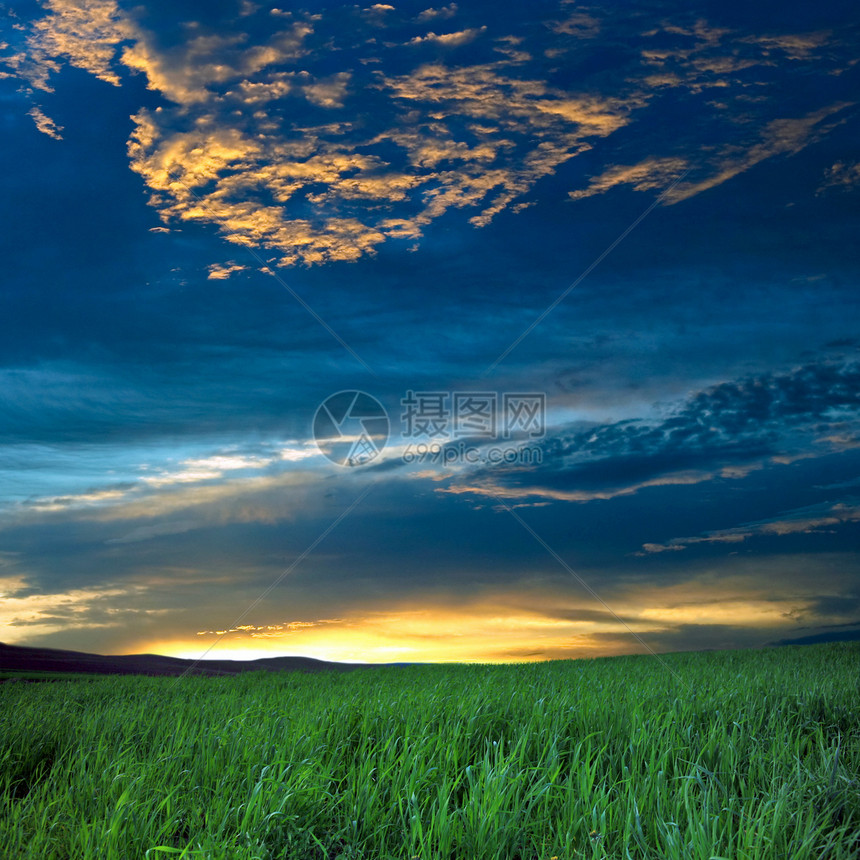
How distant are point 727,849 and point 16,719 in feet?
21.6

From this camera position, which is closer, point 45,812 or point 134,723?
point 45,812

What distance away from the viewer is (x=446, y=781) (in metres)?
3.76

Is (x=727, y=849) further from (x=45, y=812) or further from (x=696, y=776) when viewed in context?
(x=45, y=812)

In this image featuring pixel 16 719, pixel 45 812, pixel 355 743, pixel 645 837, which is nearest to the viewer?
pixel 645 837

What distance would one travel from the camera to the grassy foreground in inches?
131

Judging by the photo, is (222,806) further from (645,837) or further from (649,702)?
(649,702)

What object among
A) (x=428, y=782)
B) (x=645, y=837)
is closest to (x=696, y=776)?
(x=645, y=837)

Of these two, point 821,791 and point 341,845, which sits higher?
point 821,791

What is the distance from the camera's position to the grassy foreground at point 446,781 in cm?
332

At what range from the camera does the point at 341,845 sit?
11.4 feet

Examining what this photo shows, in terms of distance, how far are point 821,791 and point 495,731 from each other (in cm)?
233

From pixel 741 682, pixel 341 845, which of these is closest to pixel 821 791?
pixel 341 845

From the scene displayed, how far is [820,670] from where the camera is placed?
11523 mm

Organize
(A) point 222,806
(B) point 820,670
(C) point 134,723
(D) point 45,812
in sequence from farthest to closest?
(B) point 820,670, (C) point 134,723, (D) point 45,812, (A) point 222,806
